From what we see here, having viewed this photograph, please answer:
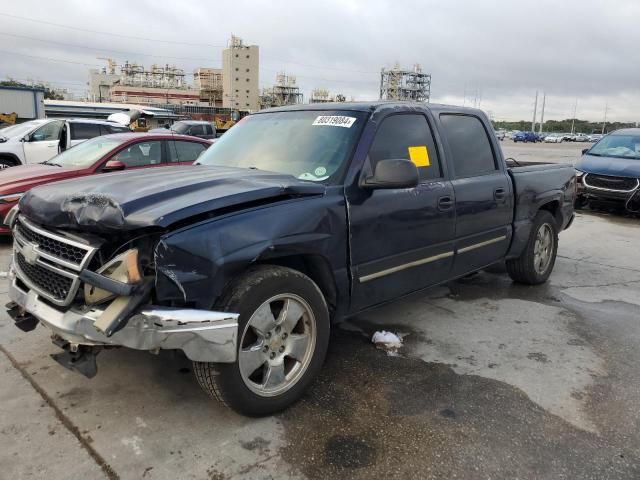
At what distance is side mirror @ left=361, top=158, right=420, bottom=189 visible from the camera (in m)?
3.19

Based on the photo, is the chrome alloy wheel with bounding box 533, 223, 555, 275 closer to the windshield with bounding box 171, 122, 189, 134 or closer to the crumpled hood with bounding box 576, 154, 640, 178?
the crumpled hood with bounding box 576, 154, 640, 178

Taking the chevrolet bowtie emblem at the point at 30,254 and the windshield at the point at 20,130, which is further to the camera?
the windshield at the point at 20,130

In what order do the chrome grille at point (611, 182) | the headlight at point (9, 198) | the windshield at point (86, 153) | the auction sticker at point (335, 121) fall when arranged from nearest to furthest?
the auction sticker at point (335, 121), the headlight at point (9, 198), the windshield at point (86, 153), the chrome grille at point (611, 182)

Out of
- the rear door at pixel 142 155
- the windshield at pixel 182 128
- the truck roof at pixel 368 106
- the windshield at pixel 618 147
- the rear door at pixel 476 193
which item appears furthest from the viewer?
the windshield at pixel 182 128

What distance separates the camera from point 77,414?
9.36 ft

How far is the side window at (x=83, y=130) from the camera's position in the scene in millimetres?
10203

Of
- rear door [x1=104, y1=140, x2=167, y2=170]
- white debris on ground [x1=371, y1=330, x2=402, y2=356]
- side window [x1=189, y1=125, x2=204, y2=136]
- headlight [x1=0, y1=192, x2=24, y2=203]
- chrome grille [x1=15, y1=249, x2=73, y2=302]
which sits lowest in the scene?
white debris on ground [x1=371, y1=330, x2=402, y2=356]

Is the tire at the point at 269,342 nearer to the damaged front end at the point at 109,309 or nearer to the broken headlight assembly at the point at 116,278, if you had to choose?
the damaged front end at the point at 109,309

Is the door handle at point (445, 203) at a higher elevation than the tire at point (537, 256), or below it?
higher

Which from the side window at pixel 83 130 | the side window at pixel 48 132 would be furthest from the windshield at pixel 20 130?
the side window at pixel 83 130

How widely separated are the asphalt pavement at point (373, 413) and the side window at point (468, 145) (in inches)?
53.2

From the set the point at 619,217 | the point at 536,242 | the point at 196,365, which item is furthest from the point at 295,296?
the point at 619,217

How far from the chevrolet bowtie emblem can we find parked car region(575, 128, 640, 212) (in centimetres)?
1032

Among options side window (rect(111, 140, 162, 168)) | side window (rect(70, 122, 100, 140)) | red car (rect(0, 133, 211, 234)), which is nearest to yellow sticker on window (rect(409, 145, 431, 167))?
red car (rect(0, 133, 211, 234))
